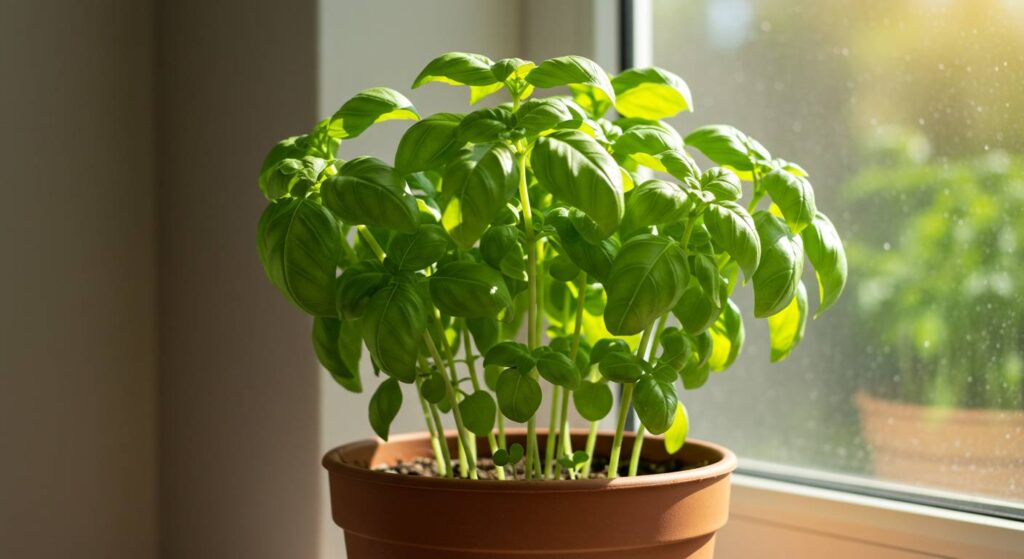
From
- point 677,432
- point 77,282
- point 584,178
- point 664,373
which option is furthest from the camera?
point 77,282

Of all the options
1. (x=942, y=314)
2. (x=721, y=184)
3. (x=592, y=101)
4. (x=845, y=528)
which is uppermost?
(x=592, y=101)

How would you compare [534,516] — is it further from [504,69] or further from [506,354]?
[504,69]

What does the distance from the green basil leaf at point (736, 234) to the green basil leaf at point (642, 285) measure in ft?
0.13

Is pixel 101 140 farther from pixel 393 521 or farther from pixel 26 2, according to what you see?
pixel 393 521

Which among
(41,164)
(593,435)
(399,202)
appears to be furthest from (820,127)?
(41,164)

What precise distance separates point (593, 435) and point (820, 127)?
502 millimetres

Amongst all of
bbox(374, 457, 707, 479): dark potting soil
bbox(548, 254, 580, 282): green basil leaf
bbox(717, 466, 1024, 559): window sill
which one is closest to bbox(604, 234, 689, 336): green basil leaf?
bbox(548, 254, 580, 282): green basil leaf

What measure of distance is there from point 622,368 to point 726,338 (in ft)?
0.65

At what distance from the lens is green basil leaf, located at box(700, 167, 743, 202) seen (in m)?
0.78

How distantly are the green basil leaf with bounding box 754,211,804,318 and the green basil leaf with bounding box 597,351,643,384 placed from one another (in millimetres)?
99

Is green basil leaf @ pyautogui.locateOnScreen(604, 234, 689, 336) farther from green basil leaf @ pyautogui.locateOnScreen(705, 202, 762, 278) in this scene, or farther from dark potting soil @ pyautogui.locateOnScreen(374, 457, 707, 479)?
dark potting soil @ pyautogui.locateOnScreen(374, 457, 707, 479)

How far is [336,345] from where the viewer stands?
87cm

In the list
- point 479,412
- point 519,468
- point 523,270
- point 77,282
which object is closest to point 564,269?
point 523,270

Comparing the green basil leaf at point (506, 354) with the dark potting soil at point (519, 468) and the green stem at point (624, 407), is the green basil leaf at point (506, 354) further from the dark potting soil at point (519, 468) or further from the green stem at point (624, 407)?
the dark potting soil at point (519, 468)
